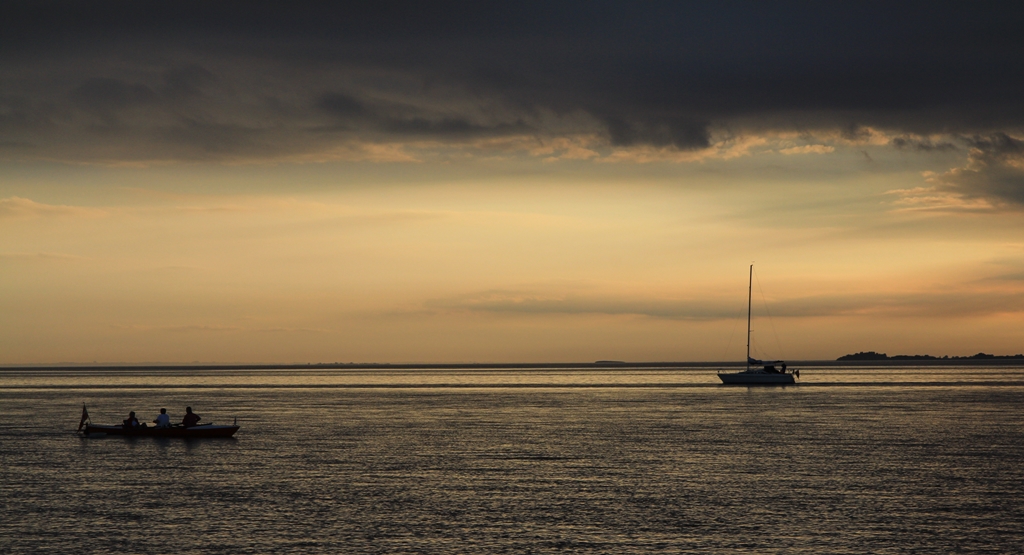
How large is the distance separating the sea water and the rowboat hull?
1.27 meters

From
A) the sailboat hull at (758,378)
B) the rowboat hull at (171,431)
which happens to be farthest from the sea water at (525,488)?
the sailboat hull at (758,378)

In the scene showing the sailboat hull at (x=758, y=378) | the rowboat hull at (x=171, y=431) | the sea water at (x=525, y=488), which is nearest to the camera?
the sea water at (x=525, y=488)

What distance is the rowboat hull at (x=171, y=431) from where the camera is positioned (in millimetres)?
74938

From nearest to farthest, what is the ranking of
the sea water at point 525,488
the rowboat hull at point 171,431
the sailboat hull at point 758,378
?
1. the sea water at point 525,488
2. the rowboat hull at point 171,431
3. the sailboat hull at point 758,378

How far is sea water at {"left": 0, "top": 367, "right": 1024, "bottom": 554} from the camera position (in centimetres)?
3519

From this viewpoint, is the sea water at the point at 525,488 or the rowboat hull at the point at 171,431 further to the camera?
the rowboat hull at the point at 171,431

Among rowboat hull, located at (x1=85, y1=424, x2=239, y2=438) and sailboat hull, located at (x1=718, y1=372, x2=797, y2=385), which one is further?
sailboat hull, located at (x1=718, y1=372, x2=797, y2=385)

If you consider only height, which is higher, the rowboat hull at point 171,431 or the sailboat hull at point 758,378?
the sailboat hull at point 758,378

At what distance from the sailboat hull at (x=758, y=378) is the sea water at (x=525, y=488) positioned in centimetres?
8883

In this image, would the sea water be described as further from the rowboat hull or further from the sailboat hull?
the sailboat hull

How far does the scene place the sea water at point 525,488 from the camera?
35.2 meters

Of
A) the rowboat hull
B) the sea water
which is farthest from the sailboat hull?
the rowboat hull

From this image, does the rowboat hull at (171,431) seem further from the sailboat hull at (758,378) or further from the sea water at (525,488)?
the sailboat hull at (758,378)

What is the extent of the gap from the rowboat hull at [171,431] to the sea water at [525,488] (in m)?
1.27
